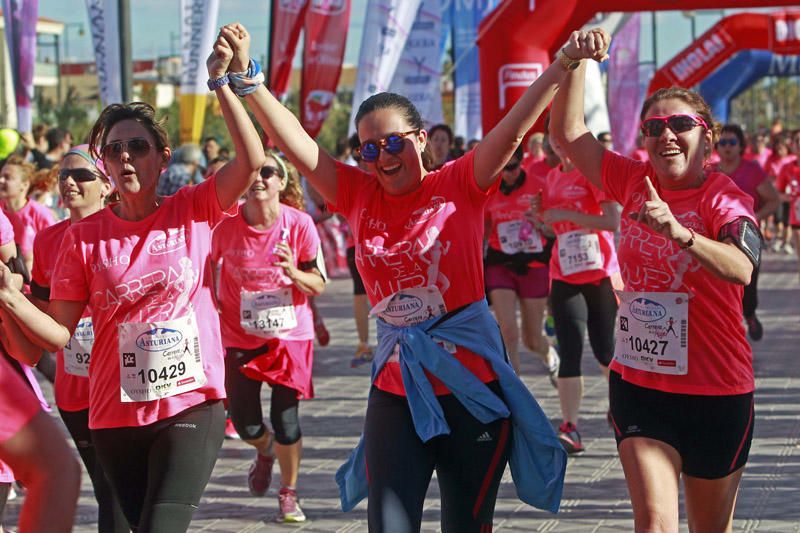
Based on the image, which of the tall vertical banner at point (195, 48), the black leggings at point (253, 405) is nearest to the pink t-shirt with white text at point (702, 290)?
the black leggings at point (253, 405)

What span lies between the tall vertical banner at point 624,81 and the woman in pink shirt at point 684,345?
2334 centimetres

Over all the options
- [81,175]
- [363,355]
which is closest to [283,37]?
[363,355]

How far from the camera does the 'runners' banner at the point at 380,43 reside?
15.4m

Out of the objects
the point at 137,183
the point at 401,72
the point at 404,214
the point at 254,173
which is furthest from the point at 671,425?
the point at 401,72

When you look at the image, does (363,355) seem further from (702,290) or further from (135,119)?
(702,290)

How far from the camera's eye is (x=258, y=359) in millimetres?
6910

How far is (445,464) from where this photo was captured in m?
4.16

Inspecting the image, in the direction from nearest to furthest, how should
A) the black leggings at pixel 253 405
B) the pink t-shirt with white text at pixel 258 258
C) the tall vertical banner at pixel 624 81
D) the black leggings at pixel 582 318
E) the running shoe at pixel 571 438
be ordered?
the black leggings at pixel 253 405 < the pink t-shirt with white text at pixel 258 258 < the running shoe at pixel 571 438 < the black leggings at pixel 582 318 < the tall vertical banner at pixel 624 81

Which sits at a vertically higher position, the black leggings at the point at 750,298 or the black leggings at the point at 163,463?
the black leggings at the point at 163,463

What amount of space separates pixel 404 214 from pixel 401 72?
44.3 ft

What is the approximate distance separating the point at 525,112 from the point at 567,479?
137 inches

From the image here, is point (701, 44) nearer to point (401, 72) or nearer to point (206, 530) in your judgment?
point (401, 72)

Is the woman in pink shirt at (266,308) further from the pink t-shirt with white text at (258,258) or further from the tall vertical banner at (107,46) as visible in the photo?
the tall vertical banner at (107,46)

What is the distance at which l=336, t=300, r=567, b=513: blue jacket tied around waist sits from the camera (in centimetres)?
412
